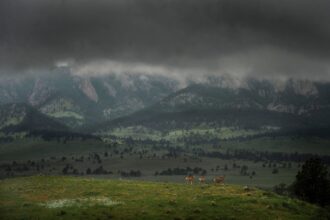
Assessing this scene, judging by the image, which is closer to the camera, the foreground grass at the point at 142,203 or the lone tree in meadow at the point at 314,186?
the foreground grass at the point at 142,203

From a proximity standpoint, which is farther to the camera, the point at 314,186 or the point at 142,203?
the point at 314,186

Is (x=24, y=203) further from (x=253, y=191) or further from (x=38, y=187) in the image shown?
(x=253, y=191)

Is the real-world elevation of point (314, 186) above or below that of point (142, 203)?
above

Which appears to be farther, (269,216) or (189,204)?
(189,204)

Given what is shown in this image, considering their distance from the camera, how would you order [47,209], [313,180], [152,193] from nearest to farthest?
1. [47,209]
2. [152,193]
3. [313,180]

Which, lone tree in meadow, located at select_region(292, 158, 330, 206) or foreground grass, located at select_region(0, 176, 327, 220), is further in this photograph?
lone tree in meadow, located at select_region(292, 158, 330, 206)

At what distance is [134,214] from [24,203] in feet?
51.0

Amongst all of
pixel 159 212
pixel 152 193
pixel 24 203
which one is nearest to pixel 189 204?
pixel 159 212

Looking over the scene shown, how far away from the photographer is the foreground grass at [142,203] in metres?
49.2

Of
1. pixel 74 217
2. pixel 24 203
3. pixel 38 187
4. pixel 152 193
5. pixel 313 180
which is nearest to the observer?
pixel 74 217

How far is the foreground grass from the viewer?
4925 cm

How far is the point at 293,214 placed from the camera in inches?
2074

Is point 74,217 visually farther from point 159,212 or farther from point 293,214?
point 293,214

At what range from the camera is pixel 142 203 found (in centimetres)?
5412
